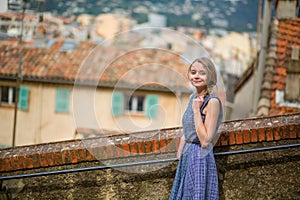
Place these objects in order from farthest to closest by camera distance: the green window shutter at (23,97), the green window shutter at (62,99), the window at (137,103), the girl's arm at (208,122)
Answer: the green window shutter at (62,99), the green window shutter at (23,97), the window at (137,103), the girl's arm at (208,122)

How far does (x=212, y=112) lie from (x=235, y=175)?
86 centimetres

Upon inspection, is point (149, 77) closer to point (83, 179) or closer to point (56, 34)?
point (56, 34)

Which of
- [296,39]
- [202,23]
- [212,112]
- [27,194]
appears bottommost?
[27,194]

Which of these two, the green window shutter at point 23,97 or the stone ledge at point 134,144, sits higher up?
the stone ledge at point 134,144

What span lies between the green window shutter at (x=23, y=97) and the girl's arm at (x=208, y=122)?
1997 centimetres

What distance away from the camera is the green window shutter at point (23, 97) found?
2294 cm

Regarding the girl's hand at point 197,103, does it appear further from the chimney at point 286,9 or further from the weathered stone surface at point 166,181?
the chimney at point 286,9

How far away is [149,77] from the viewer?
2194cm

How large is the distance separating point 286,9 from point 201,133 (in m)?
8.52

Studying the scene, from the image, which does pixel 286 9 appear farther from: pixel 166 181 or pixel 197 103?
pixel 197 103

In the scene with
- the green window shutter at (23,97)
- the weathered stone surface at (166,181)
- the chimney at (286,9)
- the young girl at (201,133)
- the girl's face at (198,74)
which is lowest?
the green window shutter at (23,97)

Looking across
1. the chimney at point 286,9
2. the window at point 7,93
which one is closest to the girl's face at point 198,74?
the chimney at point 286,9

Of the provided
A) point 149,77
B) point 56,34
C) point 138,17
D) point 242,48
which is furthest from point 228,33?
point 149,77

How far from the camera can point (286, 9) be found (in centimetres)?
1155
